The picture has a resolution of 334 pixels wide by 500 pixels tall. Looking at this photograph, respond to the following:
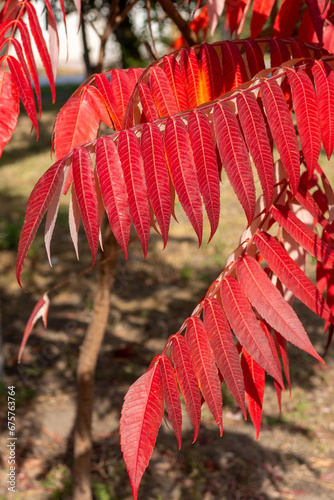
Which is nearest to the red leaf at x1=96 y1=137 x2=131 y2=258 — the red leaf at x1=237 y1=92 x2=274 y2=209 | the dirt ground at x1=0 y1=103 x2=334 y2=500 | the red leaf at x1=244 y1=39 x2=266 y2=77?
the red leaf at x1=237 y1=92 x2=274 y2=209

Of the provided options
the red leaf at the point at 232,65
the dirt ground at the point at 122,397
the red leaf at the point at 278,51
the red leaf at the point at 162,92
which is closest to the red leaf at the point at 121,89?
the red leaf at the point at 162,92

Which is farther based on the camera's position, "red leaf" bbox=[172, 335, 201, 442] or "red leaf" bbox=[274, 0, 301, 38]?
"red leaf" bbox=[274, 0, 301, 38]

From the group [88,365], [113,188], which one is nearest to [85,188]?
[113,188]

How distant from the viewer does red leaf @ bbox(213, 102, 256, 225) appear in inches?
33.9

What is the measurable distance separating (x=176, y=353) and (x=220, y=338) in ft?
0.30

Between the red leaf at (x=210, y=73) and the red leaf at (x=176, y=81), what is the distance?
5cm

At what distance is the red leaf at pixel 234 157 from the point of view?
33.9 inches

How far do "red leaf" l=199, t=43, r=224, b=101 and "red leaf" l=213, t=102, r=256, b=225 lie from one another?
0.24m

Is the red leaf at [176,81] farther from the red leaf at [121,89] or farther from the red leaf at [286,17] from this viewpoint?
the red leaf at [286,17]

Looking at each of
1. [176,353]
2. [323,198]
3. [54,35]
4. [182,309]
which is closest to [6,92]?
[54,35]

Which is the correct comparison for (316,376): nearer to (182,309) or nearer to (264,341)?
(182,309)

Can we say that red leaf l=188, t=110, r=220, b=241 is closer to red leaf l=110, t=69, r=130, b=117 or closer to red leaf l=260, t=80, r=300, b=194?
red leaf l=260, t=80, r=300, b=194

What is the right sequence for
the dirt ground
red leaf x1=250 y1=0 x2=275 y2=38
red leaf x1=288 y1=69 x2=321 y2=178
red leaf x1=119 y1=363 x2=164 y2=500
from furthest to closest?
the dirt ground, red leaf x1=250 y1=0 x2=275 y2=38, red leaf x1=288 y1=69 x2=321 y2=178, red leaf x1=119 y1=363 x2=164 y2=500

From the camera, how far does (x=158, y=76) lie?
1.10 meters
